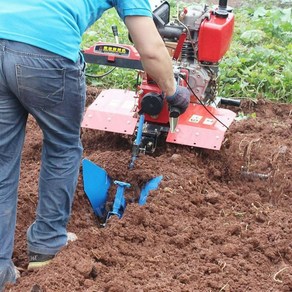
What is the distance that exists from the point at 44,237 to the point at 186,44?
196 cm

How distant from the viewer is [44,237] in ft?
11.2

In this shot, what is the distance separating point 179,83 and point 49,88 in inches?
62.2

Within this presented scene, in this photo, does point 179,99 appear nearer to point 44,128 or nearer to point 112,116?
point 44,128

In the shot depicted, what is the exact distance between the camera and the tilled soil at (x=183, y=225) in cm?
321

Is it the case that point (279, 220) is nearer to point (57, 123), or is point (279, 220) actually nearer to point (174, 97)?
point (174, 97)

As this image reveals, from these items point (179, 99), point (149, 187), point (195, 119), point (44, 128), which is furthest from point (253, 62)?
point (44, 128)

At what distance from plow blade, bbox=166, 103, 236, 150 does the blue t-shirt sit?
1488 millimetres

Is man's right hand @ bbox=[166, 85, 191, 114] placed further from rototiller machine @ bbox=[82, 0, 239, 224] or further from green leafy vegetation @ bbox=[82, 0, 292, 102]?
green leafy vegetation @ bbox=[82, 0, 292, 102]

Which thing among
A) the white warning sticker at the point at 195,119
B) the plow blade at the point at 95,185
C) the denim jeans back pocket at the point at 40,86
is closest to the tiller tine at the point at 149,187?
the plow blade at the point at 95,185

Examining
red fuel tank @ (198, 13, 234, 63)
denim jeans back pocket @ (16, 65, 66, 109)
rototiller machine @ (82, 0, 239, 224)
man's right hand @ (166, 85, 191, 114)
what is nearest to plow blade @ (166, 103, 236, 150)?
rototiller machine @ (82, 0, 239, 224)

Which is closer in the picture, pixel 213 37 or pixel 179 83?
pixel 179 83

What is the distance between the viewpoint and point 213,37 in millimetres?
4598

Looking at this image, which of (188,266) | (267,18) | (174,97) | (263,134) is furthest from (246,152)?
(267,18)

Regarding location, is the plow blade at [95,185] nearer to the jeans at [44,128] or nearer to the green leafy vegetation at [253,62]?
the jeans at [44,128]
